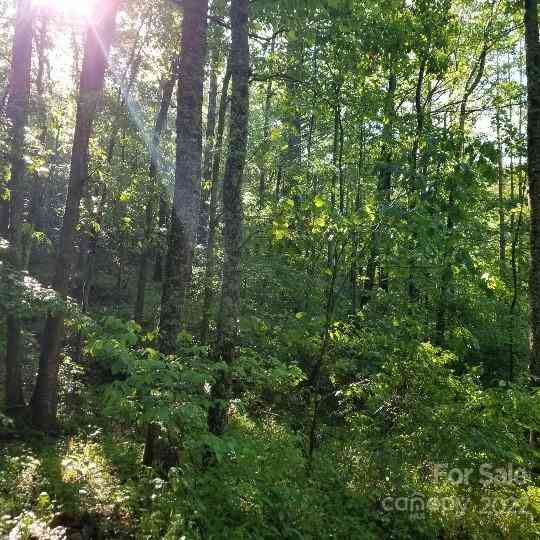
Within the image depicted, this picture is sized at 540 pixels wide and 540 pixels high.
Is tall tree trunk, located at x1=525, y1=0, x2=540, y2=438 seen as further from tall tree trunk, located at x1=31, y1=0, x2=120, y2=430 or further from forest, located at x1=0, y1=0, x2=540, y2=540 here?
tall tree trunk, located at x1=31, y1=0, x2=120, y2=430

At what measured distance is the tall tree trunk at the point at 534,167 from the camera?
7.75 meters

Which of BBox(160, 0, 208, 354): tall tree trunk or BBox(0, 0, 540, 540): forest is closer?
BBox(0, 0, 540, 540): forest

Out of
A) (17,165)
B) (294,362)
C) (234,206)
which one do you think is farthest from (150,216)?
(294,362)

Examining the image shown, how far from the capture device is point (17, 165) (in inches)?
Answer: 398

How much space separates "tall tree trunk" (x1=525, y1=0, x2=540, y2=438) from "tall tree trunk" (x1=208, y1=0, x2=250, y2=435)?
16.4ft

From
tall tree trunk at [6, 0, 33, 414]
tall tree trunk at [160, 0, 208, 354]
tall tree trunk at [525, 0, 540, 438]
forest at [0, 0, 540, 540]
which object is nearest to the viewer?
forest at [0, 0, 540, 540]

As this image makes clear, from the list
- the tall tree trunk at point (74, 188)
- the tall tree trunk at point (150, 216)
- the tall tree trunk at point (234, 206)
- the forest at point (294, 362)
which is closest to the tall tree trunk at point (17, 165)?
the forest at point (294, 362)

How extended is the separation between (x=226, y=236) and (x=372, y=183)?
11286 mm

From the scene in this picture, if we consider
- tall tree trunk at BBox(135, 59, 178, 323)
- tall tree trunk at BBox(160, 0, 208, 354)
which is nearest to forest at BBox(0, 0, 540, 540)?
tall tree trunk at BBox(160, 0, 208, 354)

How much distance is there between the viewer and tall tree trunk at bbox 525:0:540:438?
305 inches

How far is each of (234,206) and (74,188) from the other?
4167 millimetres

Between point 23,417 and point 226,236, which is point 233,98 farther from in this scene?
point 23,417

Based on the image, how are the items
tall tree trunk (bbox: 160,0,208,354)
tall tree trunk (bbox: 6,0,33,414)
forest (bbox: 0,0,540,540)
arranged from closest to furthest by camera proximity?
forest (bbox: 0,0,540,540) < tall tree trunk (bbox: 160,0,208,354) < tall tree trunk (bbox: 6,0,33,414)

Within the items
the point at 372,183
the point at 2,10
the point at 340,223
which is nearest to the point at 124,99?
the point at 2,10
